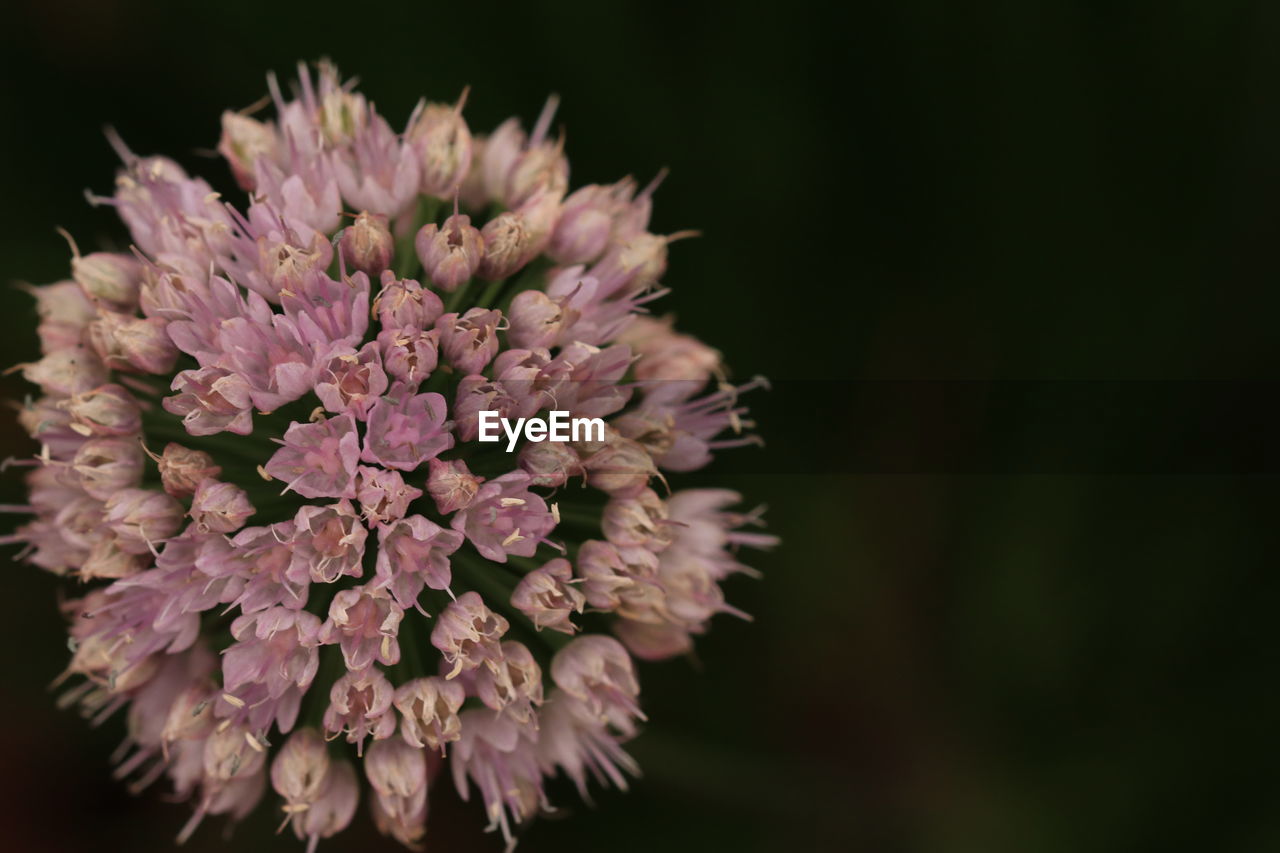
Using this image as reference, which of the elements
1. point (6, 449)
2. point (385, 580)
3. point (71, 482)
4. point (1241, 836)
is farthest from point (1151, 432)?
point (6, 449)

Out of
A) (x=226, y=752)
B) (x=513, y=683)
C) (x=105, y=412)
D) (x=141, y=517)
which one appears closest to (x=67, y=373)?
(x=105, y=412)

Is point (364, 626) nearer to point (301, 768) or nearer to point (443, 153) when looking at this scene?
point (301, 768)

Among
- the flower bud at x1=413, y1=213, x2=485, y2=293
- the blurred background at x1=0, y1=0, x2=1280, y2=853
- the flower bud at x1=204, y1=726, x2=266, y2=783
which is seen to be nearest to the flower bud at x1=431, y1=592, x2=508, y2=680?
the flower bud at x1=204, y1=726, x2=266, y2=783

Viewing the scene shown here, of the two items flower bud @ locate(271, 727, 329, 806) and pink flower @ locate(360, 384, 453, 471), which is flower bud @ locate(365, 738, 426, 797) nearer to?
flower bud @ locate(271, 727, 329, 806)

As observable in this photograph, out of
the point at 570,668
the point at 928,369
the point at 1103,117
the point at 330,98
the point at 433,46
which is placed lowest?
the point at 570,668

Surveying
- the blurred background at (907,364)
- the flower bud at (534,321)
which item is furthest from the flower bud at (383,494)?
the blurred background at (907,364)

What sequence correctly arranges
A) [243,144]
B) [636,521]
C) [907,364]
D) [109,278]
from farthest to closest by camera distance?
1. [907,364]
2. [243,144]
3. [109,278]
4. [636,521]

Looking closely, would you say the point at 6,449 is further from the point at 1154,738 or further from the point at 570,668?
the point at 1154,738
